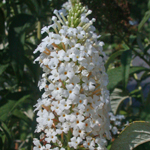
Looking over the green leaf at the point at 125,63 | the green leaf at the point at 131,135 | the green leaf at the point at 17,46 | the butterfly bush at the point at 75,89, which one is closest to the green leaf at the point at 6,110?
the green leaf at the point at 17,46

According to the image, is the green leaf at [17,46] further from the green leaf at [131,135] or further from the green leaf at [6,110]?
the green leaf at [131,135]

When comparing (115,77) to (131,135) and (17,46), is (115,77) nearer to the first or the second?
(131,135)

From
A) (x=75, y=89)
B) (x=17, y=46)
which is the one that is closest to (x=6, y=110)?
(x=17, y=46)

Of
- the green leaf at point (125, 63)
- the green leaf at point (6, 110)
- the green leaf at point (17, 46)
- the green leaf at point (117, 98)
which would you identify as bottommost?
the green leaf at point (117, 98)

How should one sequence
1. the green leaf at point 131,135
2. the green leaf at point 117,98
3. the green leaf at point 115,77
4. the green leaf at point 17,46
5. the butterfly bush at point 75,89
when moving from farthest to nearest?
the green leaf at point 117,98 → the green leaf at point 115,77 → the green leaf at point 17,46 → the green leaf at point 131,135 → the butterfly bush at point 75,89

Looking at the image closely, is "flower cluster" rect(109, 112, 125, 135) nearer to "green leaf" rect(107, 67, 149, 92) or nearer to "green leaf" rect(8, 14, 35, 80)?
"green leaf" rect(107, 67, 149, 92)

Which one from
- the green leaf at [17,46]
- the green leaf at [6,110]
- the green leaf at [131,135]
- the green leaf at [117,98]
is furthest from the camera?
the green leaf at [117,98]

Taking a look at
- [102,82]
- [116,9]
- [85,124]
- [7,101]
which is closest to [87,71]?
[102,82]
